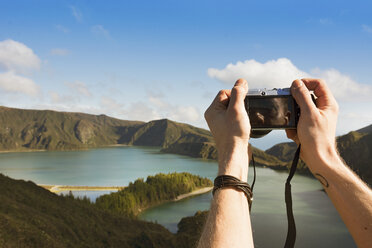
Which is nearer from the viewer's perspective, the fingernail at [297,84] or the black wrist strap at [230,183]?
the black wrist strap at [230,183]

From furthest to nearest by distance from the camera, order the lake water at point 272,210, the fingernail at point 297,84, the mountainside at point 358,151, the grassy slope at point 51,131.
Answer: the grassy slope at point 51,131, the mountainside at point 358,151, the lake water at point 272,210, the fingernail at point 297,84

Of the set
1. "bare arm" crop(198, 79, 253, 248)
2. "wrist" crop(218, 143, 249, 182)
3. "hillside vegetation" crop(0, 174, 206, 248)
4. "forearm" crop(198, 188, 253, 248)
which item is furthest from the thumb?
"hillside vegetation" crop(0, 174, 206, 248)

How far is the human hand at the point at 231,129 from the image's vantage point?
46.2 inches

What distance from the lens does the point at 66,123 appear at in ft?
568

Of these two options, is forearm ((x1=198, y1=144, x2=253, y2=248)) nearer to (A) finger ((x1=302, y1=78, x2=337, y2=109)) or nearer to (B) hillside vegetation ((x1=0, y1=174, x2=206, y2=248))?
(A) finger ((x1=302, y1=78, x2=337, y2=109))

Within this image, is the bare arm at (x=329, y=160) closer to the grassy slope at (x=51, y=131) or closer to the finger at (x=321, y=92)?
the finger at (x=321, y=92)

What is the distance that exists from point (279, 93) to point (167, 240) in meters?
17.7

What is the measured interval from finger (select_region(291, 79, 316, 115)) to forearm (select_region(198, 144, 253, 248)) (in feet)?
1.54

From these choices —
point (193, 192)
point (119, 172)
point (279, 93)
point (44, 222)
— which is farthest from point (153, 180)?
point (279, 93)

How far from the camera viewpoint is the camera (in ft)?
5.19

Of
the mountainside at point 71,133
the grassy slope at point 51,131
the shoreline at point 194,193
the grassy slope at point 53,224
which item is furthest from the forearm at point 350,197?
the grassy slope at point 51,131

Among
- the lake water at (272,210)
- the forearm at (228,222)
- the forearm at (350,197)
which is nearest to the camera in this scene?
the forearm at (228,222)

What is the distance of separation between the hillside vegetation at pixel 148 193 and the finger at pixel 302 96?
32423mm

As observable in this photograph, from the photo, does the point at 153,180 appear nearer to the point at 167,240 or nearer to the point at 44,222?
the point at 167,240
